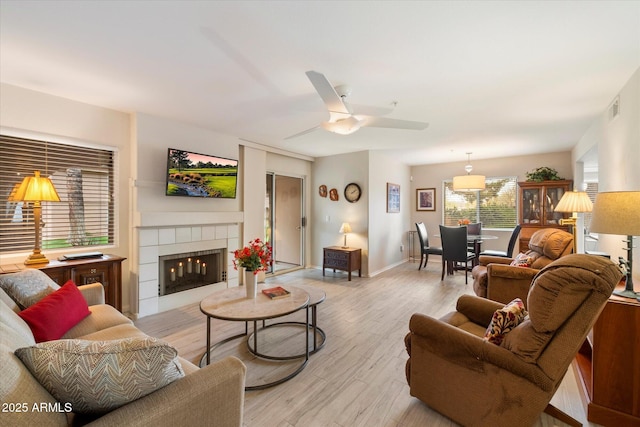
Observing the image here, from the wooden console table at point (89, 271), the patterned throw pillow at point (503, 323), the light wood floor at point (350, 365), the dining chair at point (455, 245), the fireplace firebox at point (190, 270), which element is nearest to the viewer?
the patterned throw pillow at point (503, 323)

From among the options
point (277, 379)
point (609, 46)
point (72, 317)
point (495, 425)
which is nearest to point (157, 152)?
point (72, 317)

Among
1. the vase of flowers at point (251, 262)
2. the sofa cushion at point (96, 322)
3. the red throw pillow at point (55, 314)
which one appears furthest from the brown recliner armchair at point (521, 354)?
the red throw pillow at point (55, 314)

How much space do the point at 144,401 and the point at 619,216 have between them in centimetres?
263

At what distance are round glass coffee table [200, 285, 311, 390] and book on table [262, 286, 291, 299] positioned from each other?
0.03m

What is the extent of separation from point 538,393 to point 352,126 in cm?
218

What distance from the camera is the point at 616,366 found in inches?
66.6

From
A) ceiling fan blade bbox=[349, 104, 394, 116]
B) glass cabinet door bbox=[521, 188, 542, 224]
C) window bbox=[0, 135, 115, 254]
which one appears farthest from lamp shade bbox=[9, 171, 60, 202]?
glass cabinet door bbox=[521, 188, 542, 224]

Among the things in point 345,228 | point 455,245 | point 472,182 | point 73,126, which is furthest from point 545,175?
point 73,126

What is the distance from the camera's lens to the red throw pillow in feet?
5.29

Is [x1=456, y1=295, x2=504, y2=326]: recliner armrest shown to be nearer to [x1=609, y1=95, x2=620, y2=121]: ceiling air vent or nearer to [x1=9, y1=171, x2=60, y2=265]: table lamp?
[x1=609, y1=95, x2=620, y2=121]: ceiling air vent

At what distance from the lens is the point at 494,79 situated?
2.48 m

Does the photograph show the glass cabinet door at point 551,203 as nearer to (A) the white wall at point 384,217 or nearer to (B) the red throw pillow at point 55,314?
(A) the white wall at point 384,217

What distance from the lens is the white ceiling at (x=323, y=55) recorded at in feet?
5.47

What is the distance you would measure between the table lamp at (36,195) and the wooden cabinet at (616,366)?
4355 mm
